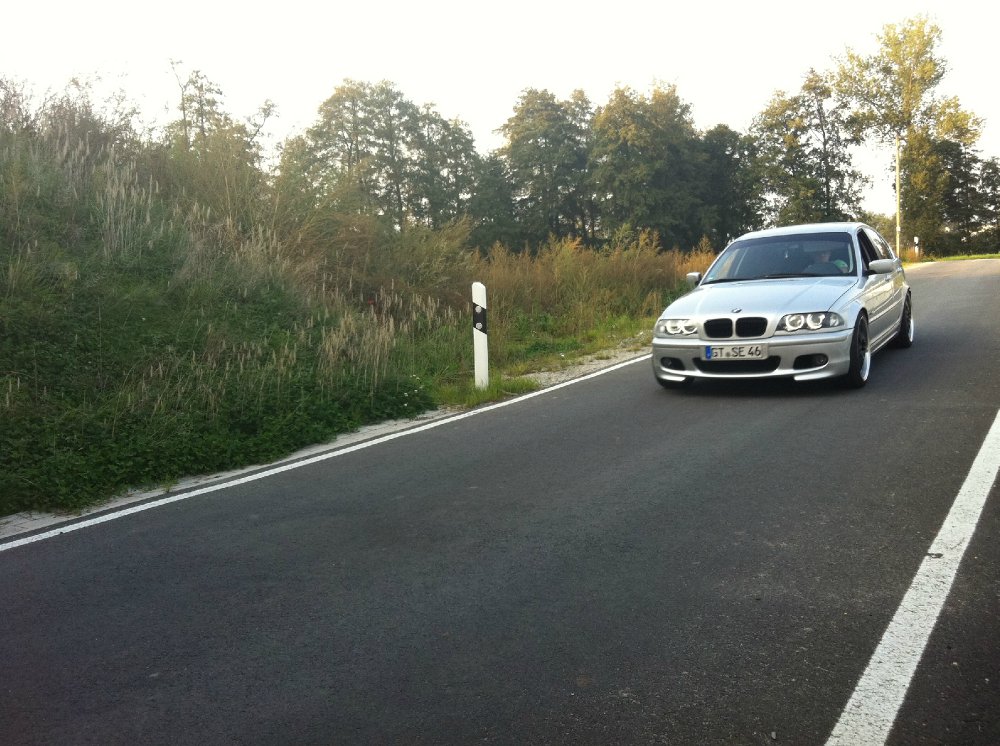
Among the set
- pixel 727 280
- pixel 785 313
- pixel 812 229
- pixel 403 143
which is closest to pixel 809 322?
pixel 785 313

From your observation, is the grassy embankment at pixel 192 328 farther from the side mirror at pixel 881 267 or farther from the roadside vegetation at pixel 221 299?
the side mirror at pixel 881 267

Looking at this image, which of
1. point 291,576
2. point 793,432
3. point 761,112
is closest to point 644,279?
point 793,432

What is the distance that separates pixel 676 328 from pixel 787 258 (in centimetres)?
196

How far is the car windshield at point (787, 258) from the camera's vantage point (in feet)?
32.4

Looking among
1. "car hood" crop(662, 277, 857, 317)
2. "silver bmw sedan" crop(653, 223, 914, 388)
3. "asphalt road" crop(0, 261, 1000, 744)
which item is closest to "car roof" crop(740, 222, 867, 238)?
"silver bmw sedan" crop(653, 223, 914, 388)

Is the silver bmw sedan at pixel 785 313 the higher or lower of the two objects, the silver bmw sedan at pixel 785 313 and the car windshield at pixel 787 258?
the lower

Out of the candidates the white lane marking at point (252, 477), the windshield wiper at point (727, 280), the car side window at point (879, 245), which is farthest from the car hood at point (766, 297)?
the white lane marking at point (252, 477)

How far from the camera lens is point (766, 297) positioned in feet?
29.2

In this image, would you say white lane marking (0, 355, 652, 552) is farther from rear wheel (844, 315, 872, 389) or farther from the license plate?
rear wheel (844, 315, 872, 389)

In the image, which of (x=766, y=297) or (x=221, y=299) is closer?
(x=766, y=297)

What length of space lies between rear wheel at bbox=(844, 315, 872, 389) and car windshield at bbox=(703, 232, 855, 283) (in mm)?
991

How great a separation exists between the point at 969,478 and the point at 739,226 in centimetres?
6704

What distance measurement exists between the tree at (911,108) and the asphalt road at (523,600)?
57.5m

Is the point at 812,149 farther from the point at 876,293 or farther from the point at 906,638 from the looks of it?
the point at 906,638
